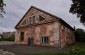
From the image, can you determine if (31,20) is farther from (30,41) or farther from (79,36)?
(79,36)

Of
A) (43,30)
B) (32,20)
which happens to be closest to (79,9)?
(43,30)

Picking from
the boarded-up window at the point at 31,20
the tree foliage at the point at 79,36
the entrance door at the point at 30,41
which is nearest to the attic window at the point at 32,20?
the boarded-up window at the point at 31,20

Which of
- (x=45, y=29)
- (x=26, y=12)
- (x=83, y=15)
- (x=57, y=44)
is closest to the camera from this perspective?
(x=57, y=44)

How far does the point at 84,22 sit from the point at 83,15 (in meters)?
2.17

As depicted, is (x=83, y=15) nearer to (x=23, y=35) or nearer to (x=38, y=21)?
(x=38, y=21)

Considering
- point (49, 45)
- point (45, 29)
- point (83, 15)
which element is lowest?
point (49, 45)

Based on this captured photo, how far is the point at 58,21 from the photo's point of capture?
97.0 feet

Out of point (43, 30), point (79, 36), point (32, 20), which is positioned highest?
point (32, 20)

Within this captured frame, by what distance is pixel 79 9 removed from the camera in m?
34.0

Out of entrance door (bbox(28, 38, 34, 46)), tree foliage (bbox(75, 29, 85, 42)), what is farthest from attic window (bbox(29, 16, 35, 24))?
tree foliage (bbox(75, 29, 85, 42))

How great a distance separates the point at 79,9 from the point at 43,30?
8.57 m

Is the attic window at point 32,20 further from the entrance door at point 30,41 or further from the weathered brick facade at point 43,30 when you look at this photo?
the entrance door at point 30,41

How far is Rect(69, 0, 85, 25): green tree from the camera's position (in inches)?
1291

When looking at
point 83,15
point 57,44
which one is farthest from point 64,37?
point 83,15
